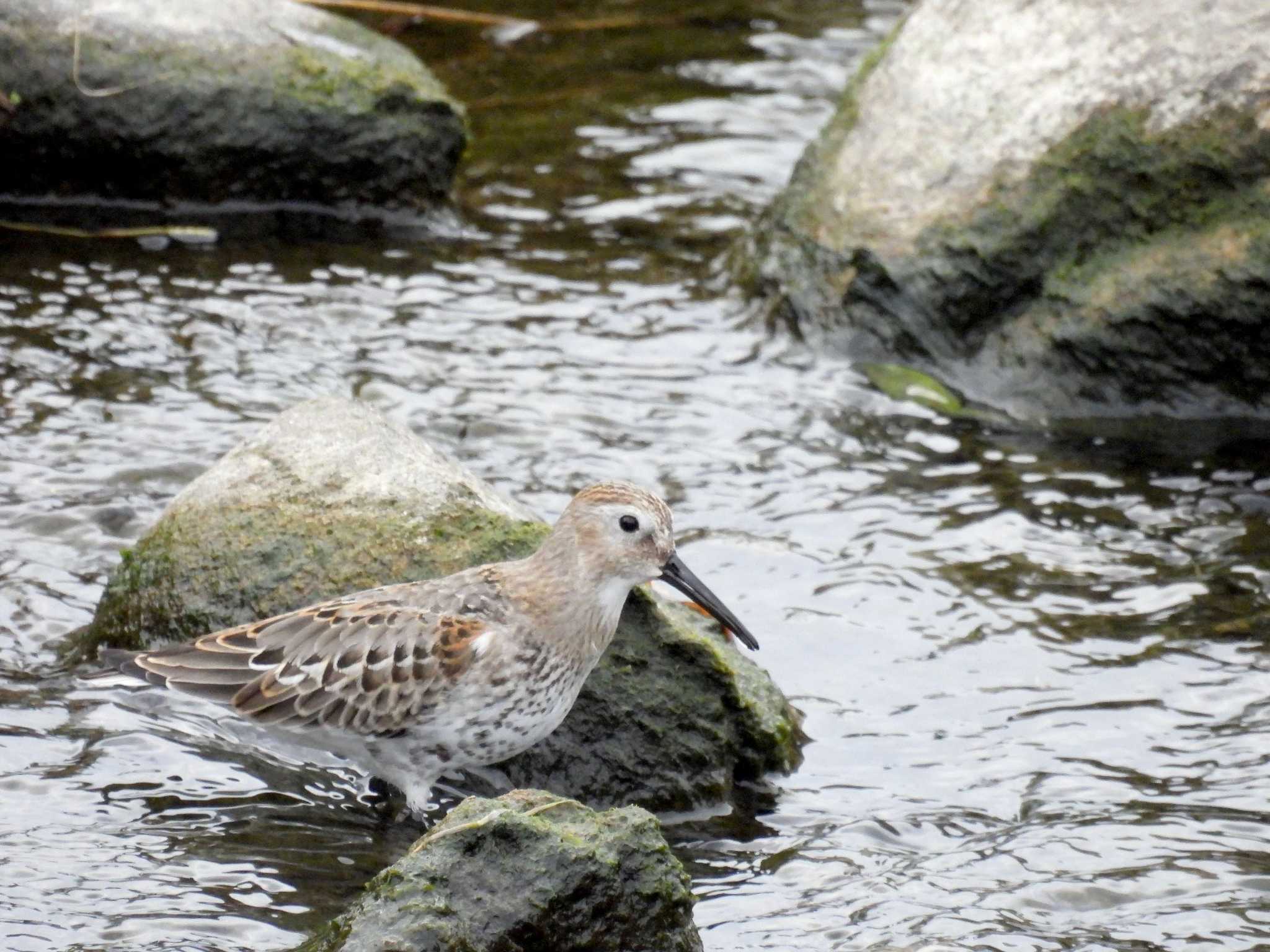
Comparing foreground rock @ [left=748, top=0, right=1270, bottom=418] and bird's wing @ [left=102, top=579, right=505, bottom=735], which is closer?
bird's wing @ [left=102, top=579, right=505, bottom=735]

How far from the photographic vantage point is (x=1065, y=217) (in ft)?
31.4

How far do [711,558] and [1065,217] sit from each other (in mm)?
3072

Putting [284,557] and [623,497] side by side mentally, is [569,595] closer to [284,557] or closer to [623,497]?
[623,497]

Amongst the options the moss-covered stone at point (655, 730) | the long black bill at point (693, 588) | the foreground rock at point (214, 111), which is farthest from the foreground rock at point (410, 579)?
the foreground rock at point (214, 111)

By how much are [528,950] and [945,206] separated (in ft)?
20.0

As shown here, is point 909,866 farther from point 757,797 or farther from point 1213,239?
point 1213,239

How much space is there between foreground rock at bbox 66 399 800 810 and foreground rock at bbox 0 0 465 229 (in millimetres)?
4438

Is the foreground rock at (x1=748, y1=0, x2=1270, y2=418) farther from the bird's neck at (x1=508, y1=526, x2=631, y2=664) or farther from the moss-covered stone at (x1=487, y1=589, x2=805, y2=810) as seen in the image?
the bird's neck at (x1=508, y1=526, x2=631, y2=664)

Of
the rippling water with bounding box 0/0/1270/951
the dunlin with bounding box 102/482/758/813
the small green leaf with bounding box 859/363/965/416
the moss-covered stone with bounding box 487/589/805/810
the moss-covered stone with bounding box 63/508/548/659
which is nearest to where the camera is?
the rippling water with bounding box 0/0/1270/951

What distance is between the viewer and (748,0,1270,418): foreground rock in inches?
364

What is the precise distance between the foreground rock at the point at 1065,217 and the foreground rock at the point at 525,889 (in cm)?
527

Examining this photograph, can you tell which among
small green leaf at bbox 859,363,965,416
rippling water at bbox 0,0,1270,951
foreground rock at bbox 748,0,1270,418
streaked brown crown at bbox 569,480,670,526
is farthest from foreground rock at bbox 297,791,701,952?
foreground rock at bbox 748,0,1270,418

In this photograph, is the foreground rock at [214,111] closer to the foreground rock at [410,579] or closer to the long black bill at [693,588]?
the foreground rock at [410,579]

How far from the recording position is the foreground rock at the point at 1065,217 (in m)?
9.26
